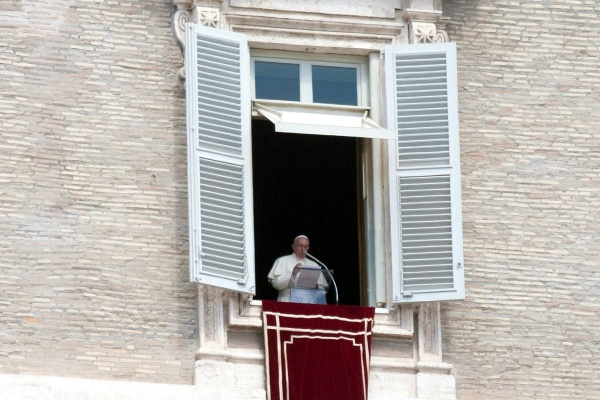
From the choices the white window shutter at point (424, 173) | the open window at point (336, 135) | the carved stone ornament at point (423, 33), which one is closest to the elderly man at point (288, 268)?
the open window at point (336, 135)

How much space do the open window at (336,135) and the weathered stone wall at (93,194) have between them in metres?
0.29

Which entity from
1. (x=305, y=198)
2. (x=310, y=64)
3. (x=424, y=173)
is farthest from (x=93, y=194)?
(x=305, y=198)

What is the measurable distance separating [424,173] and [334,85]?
3.74 feet

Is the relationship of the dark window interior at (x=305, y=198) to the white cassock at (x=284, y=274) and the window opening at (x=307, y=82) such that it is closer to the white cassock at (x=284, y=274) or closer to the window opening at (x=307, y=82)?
the window opening at (x=307, y=82)

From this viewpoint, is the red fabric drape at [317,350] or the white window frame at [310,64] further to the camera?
the white window frame at [310,64]

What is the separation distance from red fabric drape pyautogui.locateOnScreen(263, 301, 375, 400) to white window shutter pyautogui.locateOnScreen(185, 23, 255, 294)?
0.41 meters

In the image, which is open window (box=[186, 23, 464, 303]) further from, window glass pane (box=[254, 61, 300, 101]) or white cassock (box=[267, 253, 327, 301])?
white cassock (box=[267, 253, 327, 301])

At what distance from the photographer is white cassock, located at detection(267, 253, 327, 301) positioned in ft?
72.5

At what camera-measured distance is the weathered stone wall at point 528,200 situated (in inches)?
863

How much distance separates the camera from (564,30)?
23000 mm

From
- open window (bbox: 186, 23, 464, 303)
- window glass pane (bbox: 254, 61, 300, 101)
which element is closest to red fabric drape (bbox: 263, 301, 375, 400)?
open window (bbox: 186, 23, 464, 303)

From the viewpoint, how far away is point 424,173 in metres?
22.1

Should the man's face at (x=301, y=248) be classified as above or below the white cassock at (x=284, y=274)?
above

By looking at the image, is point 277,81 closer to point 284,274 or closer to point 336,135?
point 336,135
